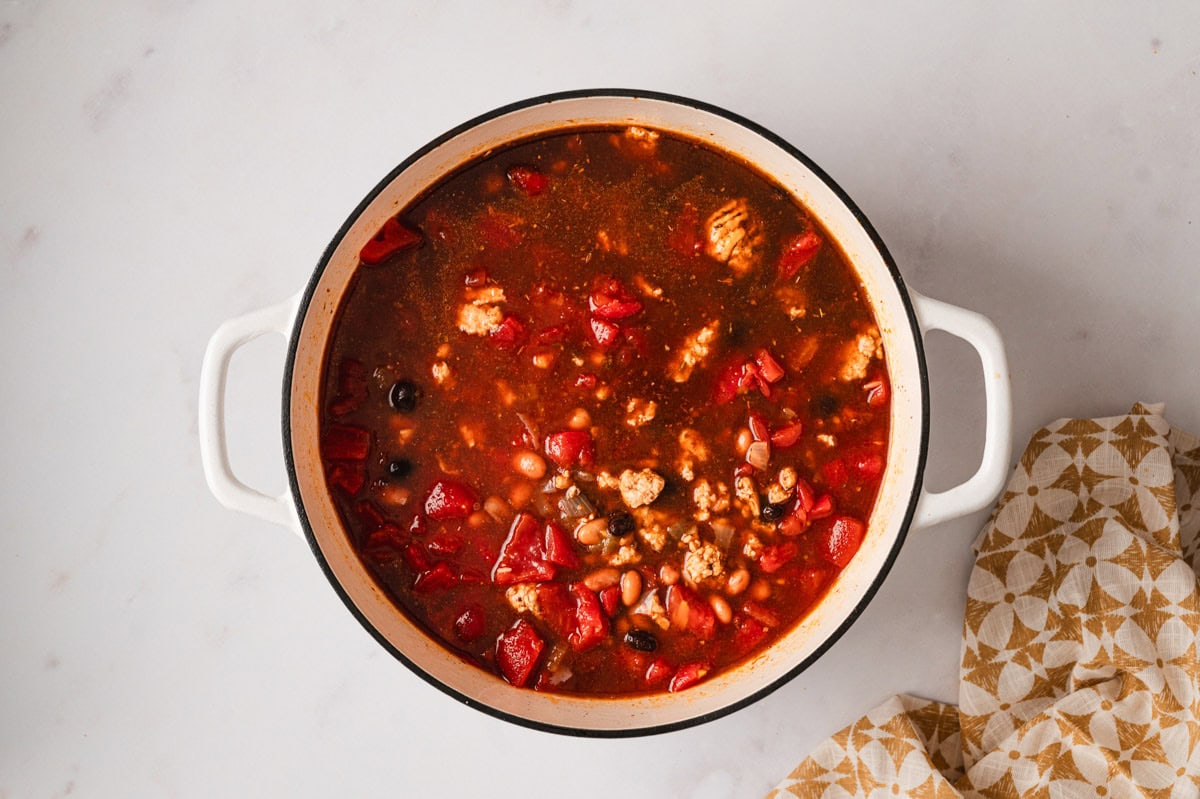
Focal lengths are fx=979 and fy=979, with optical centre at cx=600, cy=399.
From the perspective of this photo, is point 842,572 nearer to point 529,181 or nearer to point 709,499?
point 709,499

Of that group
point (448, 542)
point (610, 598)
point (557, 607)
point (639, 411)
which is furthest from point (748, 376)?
point (448, 542)

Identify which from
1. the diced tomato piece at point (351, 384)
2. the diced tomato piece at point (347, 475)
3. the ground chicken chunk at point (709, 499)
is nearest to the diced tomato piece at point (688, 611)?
the ground chicken chunk at point (709, 499)

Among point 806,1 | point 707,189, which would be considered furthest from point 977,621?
point 806,1

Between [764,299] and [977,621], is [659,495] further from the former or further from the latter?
[977,621]

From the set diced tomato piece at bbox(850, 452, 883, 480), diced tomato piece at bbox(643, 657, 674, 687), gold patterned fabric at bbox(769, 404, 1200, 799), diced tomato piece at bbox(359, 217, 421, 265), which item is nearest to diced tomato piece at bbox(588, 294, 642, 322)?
diced tomato piece at bbox(359, 217, 421, 265)

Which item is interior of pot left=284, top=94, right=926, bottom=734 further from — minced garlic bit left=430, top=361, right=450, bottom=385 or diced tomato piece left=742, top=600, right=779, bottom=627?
minced garlic bit left=430, top=361, right=450, bottom=385

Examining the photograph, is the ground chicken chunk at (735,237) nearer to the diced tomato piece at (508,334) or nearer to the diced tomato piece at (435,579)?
the diced tomato piece at (508,334)
